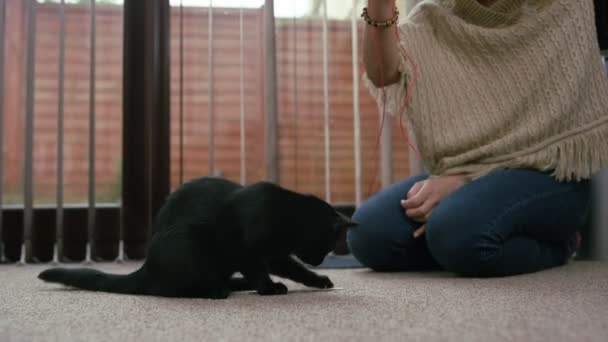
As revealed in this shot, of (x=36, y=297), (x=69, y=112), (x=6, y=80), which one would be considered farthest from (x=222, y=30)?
(x=36, y=297)

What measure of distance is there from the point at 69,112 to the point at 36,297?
0.93 meters

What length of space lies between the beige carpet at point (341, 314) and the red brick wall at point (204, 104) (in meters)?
0.74

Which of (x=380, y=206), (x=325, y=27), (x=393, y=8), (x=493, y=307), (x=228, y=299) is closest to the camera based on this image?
(x=493, y=307)

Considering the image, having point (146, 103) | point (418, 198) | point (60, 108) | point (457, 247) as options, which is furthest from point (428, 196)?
point (60, 108)

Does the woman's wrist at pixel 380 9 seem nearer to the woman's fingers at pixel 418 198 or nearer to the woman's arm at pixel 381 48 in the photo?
the woman's arm at pixel 381 48

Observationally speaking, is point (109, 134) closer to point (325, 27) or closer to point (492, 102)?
point (325, 27)

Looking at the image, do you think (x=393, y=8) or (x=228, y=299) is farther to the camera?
(x=393, y=8)

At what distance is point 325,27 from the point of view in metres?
1.88

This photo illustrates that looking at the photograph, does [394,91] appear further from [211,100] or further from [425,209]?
[211,100]

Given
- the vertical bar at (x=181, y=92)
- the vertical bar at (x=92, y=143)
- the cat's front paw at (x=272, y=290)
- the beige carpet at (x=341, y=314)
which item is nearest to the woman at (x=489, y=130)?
the beige carpet at (x=341, y=314)

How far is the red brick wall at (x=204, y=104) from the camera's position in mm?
1763

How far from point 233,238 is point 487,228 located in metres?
0.50

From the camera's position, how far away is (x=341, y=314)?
2.51 feet

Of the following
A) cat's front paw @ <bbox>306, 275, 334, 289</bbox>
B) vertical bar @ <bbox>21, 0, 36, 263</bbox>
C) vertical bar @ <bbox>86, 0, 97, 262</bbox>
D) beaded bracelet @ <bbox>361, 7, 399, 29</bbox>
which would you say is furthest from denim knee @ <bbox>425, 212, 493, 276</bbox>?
vertical bar @ <bbox>21, 0, 36, 263</bbox>
